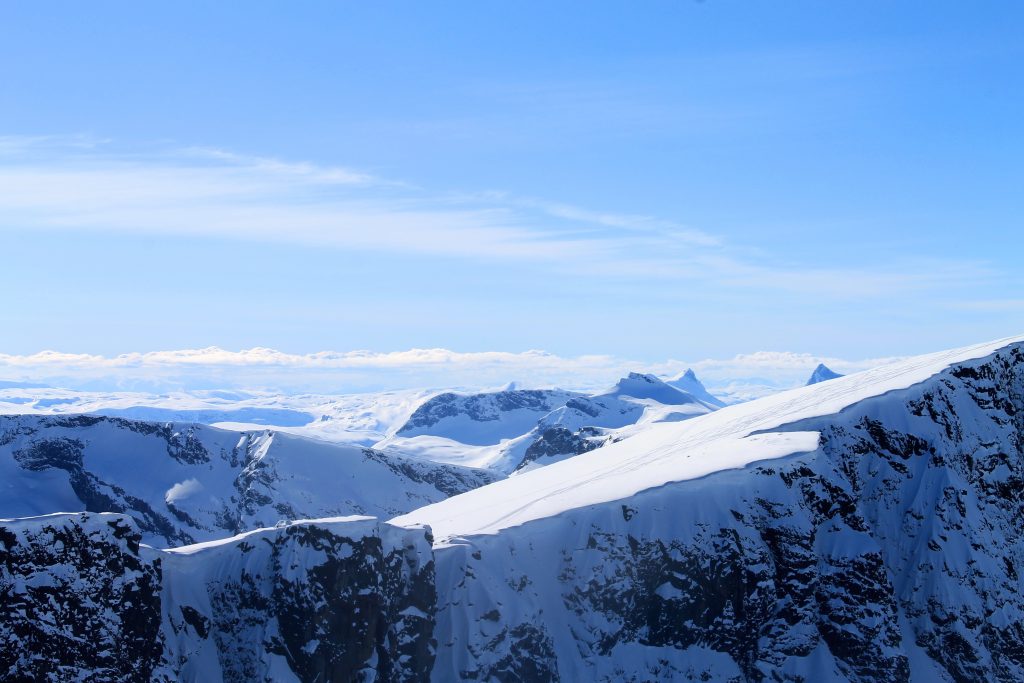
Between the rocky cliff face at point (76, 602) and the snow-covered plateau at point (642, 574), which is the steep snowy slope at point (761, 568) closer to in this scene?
the snow-covered plateau at point (642, 574)

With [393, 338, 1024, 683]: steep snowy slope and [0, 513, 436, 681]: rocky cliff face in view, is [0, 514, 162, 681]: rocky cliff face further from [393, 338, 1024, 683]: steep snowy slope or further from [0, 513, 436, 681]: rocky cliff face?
[393, 338, 1024, 683]: steep snowy slope

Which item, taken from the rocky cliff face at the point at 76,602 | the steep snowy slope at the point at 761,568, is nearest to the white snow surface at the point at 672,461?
the steep snowy slope at the point at 761,568

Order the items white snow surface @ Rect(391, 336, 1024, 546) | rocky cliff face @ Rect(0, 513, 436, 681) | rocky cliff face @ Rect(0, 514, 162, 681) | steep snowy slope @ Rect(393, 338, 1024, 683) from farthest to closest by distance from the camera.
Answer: white snow surface @ Rect(391, 336, 1024, 546) < steep snowy slope @ Rect(393, 338, 1024, 683) < rocky cliff face @ Rect(0, 513, 436, 681) < rocky cliff face @ Rect(0, 514, 162, 681)

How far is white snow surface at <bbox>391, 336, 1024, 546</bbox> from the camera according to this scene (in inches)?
5901

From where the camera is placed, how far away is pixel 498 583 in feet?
441

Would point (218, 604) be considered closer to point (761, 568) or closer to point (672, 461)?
point (761, 568)

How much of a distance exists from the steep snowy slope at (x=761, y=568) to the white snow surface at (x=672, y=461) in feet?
2.75

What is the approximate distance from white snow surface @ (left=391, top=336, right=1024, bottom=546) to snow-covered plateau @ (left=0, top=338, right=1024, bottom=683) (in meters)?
0.92

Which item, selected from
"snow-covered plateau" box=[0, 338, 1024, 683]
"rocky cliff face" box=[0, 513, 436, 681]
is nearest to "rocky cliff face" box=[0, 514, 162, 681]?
"rocky cliff face" box=[0, 513, 436, 681]

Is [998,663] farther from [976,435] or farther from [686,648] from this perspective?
[686,648]

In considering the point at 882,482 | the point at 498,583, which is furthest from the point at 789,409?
the point at 498,583

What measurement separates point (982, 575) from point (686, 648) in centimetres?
5327

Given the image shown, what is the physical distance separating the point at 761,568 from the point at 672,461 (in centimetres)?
2988

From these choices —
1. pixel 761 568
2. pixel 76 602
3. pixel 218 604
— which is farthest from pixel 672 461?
pixel 76 602
